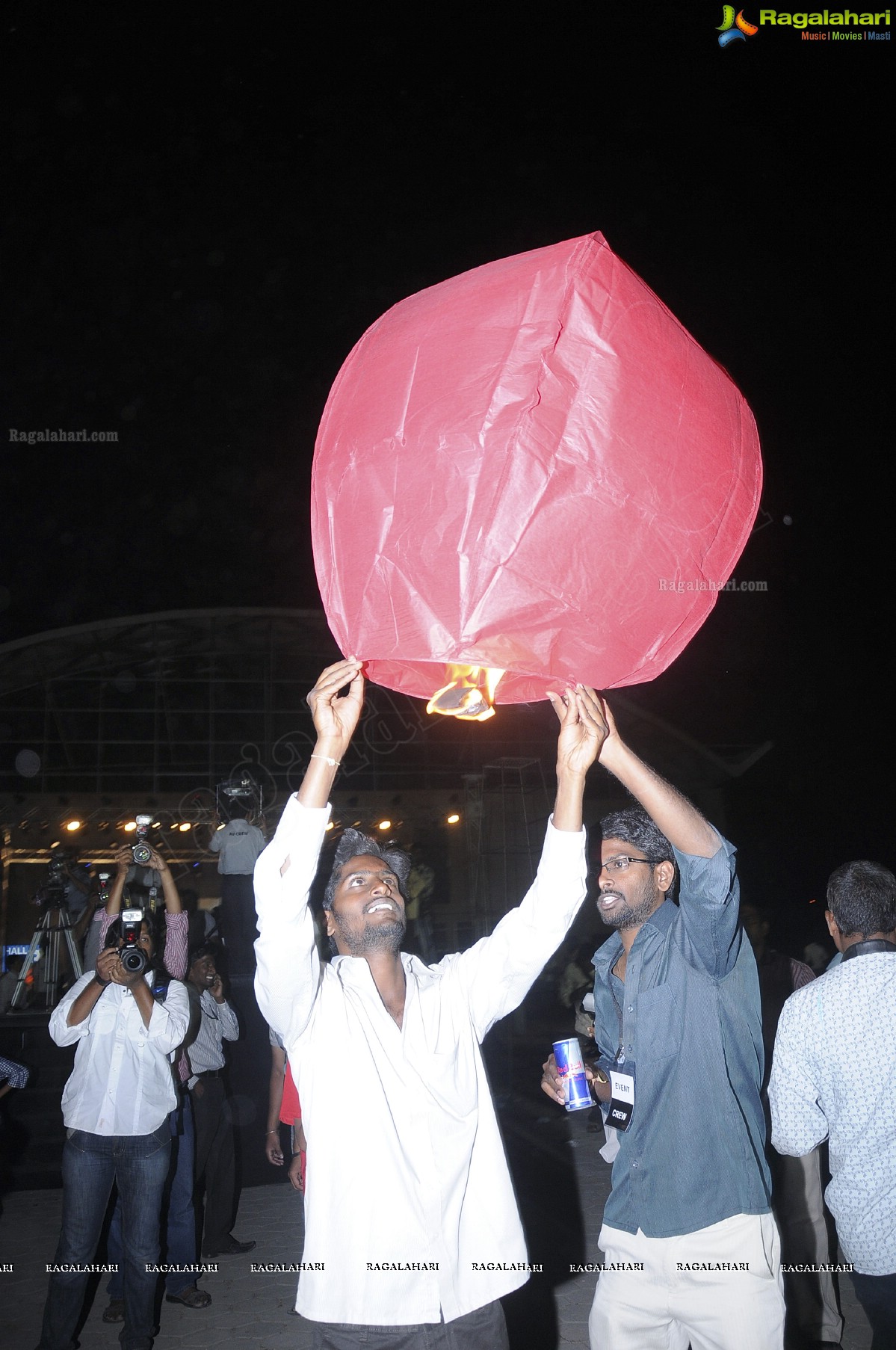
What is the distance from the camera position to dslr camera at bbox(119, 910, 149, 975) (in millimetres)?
3979

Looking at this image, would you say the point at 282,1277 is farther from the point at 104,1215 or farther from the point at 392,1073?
the point at 392,1073

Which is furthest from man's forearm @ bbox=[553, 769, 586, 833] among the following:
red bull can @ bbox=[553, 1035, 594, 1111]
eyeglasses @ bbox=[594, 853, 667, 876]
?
red bull can @ bbox=[553, 1035, 594, 1111]

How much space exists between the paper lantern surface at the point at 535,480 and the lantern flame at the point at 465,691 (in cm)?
18

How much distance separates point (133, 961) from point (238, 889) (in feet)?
16.9

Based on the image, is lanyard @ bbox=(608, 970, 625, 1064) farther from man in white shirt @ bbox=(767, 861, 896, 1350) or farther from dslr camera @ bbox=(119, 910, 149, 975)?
dslr camera @ bbox=(119, 910, 149, 975)

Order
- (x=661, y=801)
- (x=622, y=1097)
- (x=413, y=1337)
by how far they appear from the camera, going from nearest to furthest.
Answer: (x=413, y=1337)
(x=661, y=801)
(x=622, y=1097)

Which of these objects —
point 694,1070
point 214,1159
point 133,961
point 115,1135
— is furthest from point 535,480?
point 214,1159

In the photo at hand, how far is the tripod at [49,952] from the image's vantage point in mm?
9406

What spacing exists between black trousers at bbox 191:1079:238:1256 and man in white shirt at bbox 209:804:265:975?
2.36m

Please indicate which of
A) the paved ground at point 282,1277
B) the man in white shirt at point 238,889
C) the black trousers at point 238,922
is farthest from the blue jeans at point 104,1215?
the black trousers at point 238,922

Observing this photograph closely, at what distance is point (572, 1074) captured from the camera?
244cm

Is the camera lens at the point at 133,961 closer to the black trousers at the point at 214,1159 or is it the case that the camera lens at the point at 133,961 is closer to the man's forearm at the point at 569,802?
the black trousers at the point at 214,1159

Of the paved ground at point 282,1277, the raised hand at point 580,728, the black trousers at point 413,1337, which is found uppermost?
the raised hand at point 580,728

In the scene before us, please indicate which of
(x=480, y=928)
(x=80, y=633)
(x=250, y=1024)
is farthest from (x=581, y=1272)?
(x=80, y=633)
